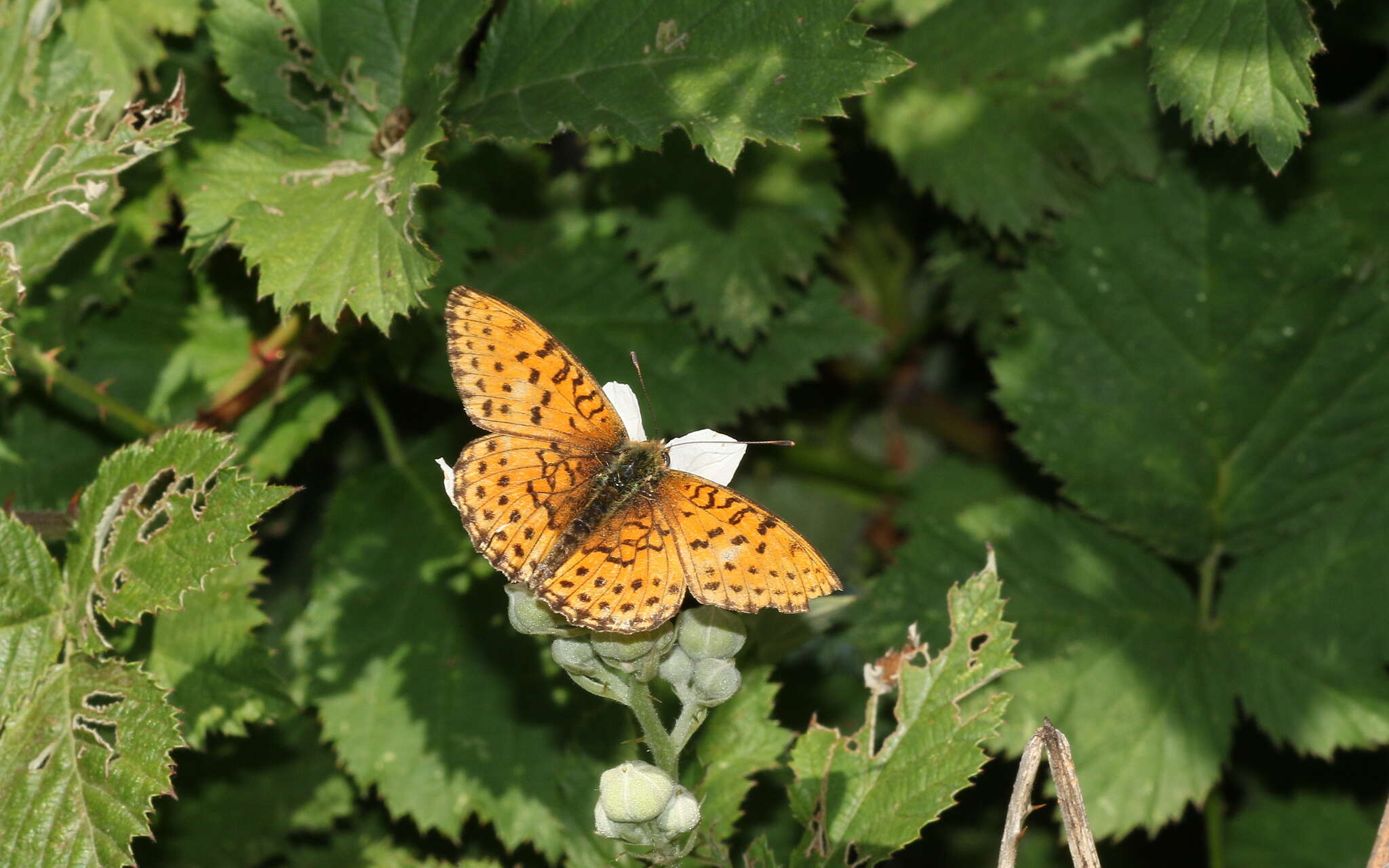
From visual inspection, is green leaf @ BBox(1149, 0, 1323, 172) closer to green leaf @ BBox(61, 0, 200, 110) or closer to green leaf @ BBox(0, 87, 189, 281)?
green leaf @ BBox(0, 87, 189, 281)

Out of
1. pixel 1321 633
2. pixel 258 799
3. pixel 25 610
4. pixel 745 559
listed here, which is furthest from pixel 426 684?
pixel 1321 633

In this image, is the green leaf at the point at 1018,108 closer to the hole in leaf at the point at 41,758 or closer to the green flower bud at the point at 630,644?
the green flower bud at the point at 630,644

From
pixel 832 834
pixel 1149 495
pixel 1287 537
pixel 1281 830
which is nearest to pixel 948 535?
pixel 1149 495

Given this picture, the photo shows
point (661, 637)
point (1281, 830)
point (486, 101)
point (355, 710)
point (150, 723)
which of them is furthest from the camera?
point (1281, 830)

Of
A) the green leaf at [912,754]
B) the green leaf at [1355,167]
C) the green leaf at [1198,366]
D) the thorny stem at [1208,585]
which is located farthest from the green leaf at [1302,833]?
the green leaf at [912,754]

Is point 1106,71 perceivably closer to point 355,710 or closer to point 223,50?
point 223,50

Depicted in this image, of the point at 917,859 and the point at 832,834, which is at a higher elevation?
the point at 832,834

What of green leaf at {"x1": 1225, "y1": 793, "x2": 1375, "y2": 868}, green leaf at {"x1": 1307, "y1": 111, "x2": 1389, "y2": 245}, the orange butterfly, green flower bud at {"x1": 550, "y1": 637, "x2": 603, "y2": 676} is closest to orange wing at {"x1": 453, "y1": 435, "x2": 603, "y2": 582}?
the orange butterfly
